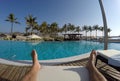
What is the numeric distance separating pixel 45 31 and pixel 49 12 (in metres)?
12.3

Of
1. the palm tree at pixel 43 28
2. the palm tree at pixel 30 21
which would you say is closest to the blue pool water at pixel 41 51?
the palm tree at pixel 30 21

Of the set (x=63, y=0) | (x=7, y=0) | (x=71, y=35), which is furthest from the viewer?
(x=71, y=35)

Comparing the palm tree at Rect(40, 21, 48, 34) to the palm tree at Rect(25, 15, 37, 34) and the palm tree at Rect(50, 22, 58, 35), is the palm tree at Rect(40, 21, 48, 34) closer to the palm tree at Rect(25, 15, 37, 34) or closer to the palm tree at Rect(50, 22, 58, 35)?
the palm tree at Rect(50, 22, 58, 35)

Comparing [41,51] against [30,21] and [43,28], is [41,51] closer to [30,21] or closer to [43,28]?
[30,21]

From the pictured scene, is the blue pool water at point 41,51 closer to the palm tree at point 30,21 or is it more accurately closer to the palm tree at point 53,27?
the palm tree at point 30,21

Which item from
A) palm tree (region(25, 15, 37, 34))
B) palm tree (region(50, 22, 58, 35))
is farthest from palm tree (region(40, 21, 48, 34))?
palm tree (region(25, 15, 37, 34))

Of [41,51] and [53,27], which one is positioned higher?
[53,27]

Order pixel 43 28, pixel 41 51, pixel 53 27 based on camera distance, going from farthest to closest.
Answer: pixel 53 27 → pixel 43 28 → pixel 41 51

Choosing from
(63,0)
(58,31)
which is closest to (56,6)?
(63,0)

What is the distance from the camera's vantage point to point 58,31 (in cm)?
3372

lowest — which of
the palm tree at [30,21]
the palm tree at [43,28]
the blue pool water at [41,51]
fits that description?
the blue pool water at [41,51]

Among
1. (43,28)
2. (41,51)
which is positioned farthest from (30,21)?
(41,51)

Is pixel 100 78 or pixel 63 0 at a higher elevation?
pixel 63 0

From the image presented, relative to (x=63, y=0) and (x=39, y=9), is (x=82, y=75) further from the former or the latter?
(x=39, y=9)
